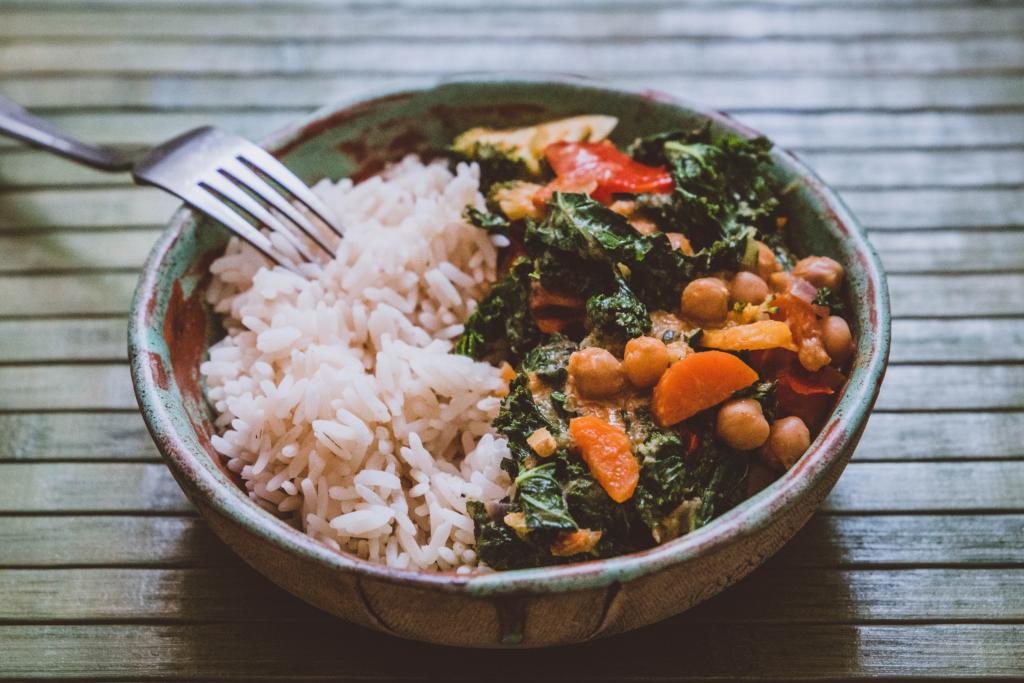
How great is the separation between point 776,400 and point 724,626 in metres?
0.66

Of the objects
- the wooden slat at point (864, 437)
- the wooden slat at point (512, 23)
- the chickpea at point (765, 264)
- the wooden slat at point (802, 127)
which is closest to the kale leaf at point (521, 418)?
the chickpea at point (765, 264)

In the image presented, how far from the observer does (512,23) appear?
15.5 ft

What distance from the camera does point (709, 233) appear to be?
3006mm

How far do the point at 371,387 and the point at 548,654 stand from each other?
899 millimetres

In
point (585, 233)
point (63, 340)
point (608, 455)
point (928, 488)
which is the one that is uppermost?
point (585, 233)

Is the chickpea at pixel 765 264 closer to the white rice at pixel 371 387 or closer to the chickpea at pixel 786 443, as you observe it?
the chickpea at pixel 786 443

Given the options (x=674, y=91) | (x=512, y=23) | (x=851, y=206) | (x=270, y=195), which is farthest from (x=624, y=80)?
(x=270, y=195)

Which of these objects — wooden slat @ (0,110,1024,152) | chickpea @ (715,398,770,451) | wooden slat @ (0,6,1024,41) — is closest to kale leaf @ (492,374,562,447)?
chickpea @ (715,398,770,451)

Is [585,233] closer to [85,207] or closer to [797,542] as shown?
[797,542]

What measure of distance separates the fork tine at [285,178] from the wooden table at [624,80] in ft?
3.11

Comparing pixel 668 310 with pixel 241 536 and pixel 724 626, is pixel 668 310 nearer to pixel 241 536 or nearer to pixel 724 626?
pixel 724 626

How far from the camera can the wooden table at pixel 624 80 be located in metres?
2.70

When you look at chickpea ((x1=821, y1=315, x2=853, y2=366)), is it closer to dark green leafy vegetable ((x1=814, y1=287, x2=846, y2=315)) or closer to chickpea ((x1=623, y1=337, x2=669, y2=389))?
dark green leafy vegetable ((x1=814, y1=287, x2=846, y2=315))

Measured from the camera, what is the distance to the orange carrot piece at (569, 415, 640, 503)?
247 cm
